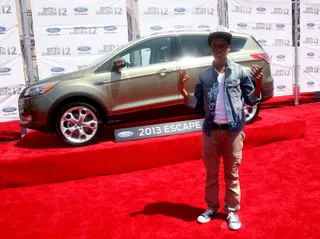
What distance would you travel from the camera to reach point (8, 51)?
21.5ft

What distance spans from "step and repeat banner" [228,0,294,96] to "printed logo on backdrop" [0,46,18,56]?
5.46m

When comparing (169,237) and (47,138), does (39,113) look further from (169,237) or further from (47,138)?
(169,237)

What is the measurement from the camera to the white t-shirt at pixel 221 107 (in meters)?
2.66

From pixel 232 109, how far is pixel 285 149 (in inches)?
107

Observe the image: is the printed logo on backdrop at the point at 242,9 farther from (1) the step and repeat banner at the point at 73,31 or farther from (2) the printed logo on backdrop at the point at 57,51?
(2) the printed logo on backdrop at the point at 57,51

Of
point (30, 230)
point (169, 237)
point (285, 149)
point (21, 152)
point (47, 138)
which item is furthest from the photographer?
point (47, 138)

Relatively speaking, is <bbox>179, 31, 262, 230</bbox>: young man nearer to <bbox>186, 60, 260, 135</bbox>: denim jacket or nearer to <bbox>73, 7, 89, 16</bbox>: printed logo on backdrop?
<bbox>186, 60, 260, 135</bbox>: denim jacket

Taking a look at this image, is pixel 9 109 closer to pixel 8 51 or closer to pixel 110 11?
pixel 8 51

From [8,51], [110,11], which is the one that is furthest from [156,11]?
[8,51]

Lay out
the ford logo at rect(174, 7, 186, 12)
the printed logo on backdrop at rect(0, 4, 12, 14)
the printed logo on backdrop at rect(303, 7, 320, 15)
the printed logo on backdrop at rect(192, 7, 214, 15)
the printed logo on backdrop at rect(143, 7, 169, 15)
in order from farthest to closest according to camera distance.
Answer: the printed logo on backdrop at rect(303, 7, 320, 15) → the printed logo on backdrop at rect(192, 7, 214, 15) → the ford logo at rect(174, 7, 186, 12) → the printed logo on backdrop at rect(143, 7, 169, 15) → the printed logo on backdrop at rect(0, 4, 12, 14)

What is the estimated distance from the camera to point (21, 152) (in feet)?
14.1

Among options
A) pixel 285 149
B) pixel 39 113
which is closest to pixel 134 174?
pixel 39 113

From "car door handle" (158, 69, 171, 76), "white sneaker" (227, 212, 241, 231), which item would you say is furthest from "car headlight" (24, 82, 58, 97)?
"white sneaker" (227, 212, 241, 231)

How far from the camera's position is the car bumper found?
14.3 ft
